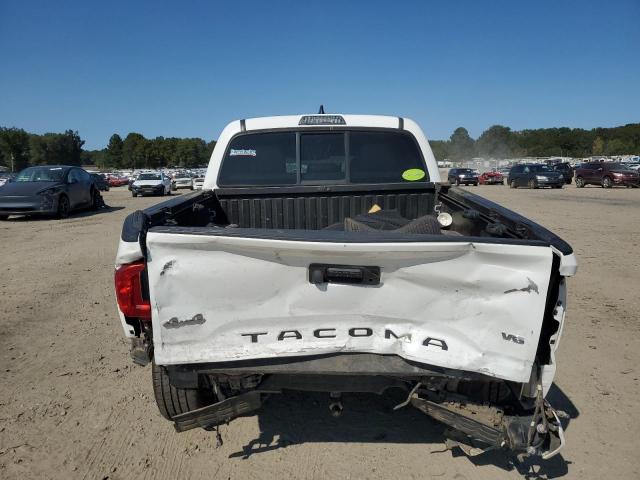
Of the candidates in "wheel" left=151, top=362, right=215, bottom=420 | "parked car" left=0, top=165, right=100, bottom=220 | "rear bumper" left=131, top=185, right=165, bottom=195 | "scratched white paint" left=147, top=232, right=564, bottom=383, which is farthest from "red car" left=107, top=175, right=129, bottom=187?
"scratched white paint" left=147, top=232, right=564, bottom=383

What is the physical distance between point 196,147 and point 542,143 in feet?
301

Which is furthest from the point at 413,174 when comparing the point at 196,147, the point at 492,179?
the point at 196,147

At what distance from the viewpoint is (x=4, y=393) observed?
11.5ft

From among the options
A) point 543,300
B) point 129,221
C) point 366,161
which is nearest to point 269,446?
point 129,221

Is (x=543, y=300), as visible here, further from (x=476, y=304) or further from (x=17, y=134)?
(x=17, y=134)

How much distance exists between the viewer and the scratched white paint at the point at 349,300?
204cm

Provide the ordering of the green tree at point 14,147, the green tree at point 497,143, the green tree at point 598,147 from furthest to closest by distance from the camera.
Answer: the green tree at point 497,143, the green tree at point 598,147, the green tree at point 14,147

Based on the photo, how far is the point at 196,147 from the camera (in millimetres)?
118062

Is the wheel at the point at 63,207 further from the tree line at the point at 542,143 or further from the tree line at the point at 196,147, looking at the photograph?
the tree line at the point at 542,143

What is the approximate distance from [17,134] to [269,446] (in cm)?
9946

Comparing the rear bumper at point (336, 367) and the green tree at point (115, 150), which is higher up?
the green tree at point (115, 150)

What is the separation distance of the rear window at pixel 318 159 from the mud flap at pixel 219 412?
7.81 ft

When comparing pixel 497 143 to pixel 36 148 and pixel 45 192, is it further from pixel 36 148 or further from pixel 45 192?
pixel 45 192

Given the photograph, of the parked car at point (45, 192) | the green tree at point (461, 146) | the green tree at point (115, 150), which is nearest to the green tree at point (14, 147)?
the green tree at point (115, 150)
